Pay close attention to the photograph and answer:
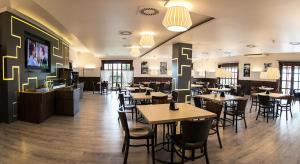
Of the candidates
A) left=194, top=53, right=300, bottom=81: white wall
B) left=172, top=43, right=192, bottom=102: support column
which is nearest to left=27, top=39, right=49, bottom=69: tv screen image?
left=172, top=43, right=192, bottom=102: support column

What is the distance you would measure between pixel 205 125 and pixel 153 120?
656 mm

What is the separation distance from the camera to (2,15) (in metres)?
4.77

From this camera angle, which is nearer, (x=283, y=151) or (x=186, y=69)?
(x=283, y=151)

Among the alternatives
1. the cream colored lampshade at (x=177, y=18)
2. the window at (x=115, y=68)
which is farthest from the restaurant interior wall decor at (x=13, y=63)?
the window at (x=115, y=68)

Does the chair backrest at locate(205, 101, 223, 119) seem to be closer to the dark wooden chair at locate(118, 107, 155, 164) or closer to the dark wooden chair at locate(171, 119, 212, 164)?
the dark wooden chair at locate(171, 119, 212, 164)

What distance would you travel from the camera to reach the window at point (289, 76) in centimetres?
1054

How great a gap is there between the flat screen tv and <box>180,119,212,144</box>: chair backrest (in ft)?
17.0

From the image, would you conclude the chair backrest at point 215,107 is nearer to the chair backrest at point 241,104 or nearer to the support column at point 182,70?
the chair backrest at point 241,104

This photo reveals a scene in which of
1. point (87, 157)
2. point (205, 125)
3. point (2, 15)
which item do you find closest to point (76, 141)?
point (87, 157)

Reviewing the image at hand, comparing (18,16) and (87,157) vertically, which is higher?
(18,16)

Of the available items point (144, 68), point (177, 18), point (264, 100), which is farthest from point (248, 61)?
point (177, 18)

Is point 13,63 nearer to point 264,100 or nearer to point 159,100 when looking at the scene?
point 159,100

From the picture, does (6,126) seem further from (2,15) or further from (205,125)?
(205,125)

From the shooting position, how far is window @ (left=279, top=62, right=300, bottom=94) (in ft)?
34.6
